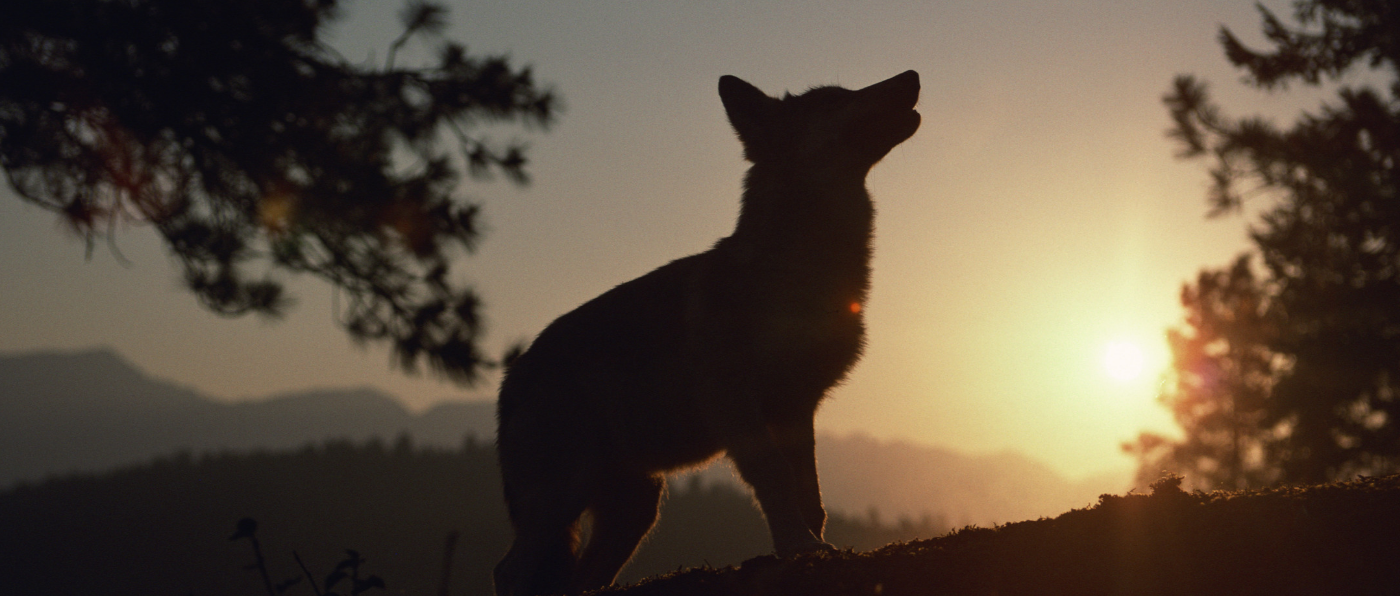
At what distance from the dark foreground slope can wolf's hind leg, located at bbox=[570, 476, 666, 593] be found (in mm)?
1555

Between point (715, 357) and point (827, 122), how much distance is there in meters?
1.51

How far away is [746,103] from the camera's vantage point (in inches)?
201

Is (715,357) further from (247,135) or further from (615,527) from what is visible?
(247,135)

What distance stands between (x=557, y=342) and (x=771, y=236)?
1355 mm

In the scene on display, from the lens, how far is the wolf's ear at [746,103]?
5.08 m

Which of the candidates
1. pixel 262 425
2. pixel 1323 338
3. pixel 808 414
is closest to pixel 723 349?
pixel 808 414

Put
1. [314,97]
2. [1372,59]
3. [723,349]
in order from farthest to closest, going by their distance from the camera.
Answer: [1372,59]
[314,97]
[723,349]

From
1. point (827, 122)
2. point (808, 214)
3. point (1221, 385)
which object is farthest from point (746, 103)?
point (1221, 385)

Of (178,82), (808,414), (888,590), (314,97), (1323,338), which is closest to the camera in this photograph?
(888,590)

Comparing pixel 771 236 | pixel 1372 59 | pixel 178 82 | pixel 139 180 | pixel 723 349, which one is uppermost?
pixel 1372 59

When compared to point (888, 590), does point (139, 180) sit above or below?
above

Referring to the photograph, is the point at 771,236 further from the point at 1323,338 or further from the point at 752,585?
the point at 1323,338

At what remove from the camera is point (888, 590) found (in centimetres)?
287

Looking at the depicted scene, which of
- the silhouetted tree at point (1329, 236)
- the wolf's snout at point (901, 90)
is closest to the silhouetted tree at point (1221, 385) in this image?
the silhouetted tree at point (1329, 236)
